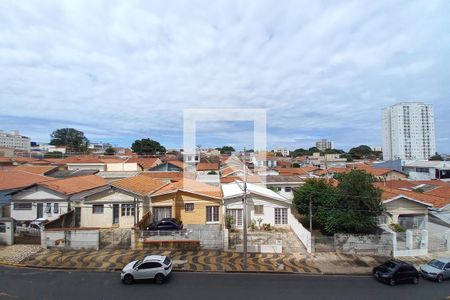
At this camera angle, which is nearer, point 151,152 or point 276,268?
point 276,268

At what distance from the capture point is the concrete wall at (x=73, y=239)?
19.6 m

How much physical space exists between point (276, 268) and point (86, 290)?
34.6 ft

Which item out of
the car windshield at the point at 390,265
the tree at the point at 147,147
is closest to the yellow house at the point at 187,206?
the car windshield at the point at 390,265

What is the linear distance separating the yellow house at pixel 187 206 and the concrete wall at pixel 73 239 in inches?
236

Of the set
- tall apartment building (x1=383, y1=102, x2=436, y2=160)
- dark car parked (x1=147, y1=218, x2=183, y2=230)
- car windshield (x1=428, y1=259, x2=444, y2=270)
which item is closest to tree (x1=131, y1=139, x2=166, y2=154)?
dark car parked (x1=147, y1=218, x2=183, y2=230)

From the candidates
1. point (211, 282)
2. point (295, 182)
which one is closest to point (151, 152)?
point (295, 182)

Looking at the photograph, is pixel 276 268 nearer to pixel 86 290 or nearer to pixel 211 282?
pixel 211 282

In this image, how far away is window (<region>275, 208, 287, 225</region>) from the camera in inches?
1038

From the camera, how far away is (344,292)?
14.4 m

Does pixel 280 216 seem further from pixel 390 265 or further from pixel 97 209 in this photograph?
pixel 97 209

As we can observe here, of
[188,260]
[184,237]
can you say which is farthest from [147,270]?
[184,237]

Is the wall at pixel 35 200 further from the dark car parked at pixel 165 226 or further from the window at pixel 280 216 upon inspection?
the window at pixel 280 216

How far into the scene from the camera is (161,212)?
25.1m

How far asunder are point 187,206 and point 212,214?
2333 mm
